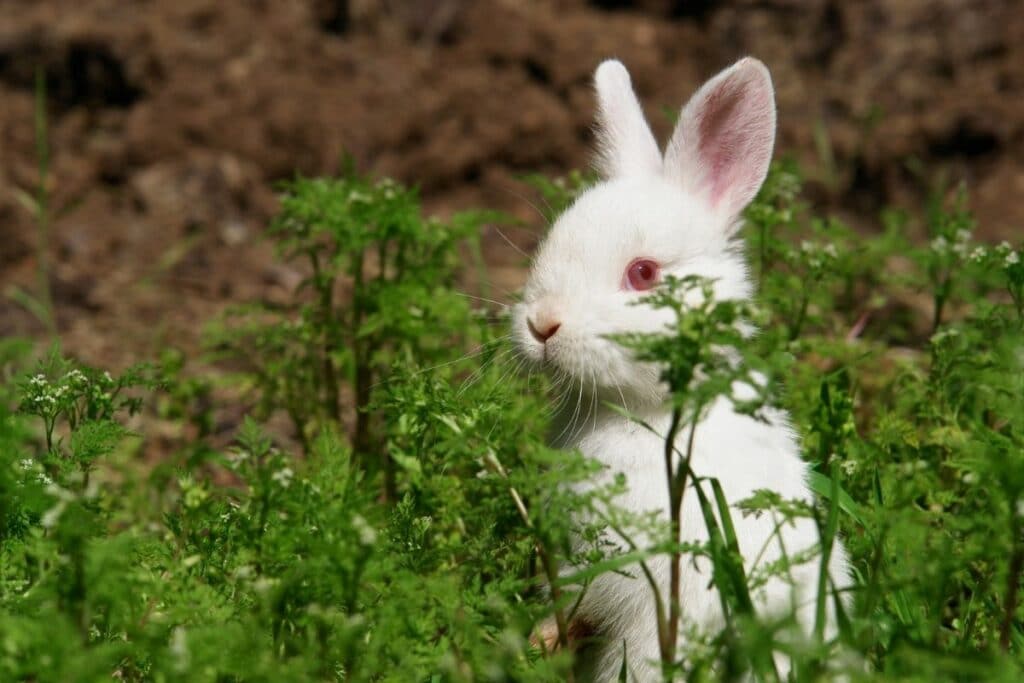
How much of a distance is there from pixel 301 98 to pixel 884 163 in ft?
10.7

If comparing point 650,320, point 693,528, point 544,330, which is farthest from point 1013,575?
point 544,330

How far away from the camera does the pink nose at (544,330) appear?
9.70 feet

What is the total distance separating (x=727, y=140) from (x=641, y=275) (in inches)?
21.4

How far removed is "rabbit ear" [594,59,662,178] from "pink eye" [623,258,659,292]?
453mm

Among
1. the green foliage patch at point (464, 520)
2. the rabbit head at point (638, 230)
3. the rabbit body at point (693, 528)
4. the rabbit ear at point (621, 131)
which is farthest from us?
the rabbit ear at point (621, 131)

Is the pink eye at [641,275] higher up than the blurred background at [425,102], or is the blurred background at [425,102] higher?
the pink eye at [641,275]

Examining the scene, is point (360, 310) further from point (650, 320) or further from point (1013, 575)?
point (1013, 575)

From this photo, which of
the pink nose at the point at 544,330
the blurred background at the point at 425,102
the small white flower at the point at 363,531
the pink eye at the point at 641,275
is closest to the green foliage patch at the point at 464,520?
the small white flower at the point at 363,531

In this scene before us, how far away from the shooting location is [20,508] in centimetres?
248

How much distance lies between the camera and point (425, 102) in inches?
262

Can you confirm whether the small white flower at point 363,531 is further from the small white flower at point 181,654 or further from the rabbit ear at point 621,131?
the rabbit ear at point 621,131

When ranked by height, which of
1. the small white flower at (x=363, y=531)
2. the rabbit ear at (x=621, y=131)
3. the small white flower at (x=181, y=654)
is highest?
the rabbit ear at (x=621, y=131)

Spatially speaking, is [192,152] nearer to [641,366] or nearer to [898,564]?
[641,366]

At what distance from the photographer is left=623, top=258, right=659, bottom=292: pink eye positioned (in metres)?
3.01
